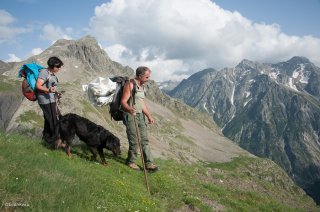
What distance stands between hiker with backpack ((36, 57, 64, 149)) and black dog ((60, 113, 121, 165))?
0.31m

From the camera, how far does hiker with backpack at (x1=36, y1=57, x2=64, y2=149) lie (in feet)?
42.8

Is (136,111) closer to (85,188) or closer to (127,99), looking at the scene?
(127,99)

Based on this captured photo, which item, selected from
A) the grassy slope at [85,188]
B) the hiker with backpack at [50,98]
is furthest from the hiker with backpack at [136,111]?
the hiker with backpack at [50,98]

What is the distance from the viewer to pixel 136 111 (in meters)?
14.9

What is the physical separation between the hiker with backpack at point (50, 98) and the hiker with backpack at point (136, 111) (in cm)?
275

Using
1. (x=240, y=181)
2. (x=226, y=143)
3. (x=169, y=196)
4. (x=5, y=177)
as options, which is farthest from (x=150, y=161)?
(x=226, y=143)

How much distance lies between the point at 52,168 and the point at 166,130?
125 metres

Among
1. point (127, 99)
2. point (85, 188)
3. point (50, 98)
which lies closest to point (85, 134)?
point (50, 98)

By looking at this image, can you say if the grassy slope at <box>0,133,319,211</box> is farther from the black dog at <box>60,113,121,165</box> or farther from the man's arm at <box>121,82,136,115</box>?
the man's arm at <box>121,82,136,115</box>

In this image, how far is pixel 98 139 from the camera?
14.9 metres

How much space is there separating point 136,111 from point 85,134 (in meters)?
2.38

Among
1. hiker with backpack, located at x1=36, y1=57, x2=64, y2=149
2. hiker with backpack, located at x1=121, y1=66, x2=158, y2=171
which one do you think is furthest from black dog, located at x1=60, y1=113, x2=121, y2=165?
hiker with backpack, located at x1=121, y1=66, x2=158, y2=171

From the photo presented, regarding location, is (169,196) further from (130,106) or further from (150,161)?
(130,106)

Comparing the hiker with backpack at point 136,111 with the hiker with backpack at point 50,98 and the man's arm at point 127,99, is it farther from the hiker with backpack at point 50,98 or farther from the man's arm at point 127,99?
the hiker with backpack at point 50,98
